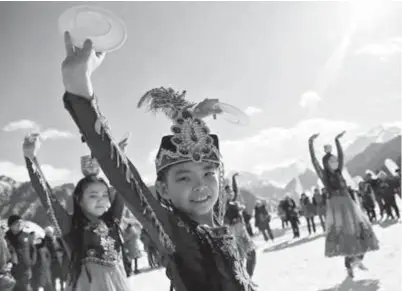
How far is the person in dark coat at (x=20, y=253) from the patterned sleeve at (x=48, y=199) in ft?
14.7

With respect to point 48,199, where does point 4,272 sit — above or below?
below

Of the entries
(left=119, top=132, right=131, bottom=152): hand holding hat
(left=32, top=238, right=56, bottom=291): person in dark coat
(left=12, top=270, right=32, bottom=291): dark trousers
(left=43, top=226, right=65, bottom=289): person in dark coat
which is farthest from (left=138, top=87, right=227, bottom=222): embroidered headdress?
(left=43, top=226, right=65, bottom=289): person in dark coat

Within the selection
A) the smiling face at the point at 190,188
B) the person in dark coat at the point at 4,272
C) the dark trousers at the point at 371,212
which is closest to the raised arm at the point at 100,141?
the smiling face at the point at 190,188

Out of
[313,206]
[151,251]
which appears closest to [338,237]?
[151,251]

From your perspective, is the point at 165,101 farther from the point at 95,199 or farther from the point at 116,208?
the point at 116,208

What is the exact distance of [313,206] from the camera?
1791 centimetres

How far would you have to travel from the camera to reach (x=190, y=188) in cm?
192

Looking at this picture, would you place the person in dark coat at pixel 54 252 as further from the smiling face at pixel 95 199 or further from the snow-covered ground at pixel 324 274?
the smiling face at pixel 95 199

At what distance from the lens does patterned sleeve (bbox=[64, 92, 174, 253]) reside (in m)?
1.49

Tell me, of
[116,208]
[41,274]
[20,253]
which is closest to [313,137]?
[116,208]

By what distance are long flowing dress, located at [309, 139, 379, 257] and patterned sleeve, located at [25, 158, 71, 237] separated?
460cm

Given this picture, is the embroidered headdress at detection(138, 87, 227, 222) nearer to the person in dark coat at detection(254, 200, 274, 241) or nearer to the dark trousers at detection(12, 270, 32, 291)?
the dark trousers at detection(12, 270, 32, 291)

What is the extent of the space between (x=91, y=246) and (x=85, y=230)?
0.17m

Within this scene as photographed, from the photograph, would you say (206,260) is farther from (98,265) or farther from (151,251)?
(151,251)
